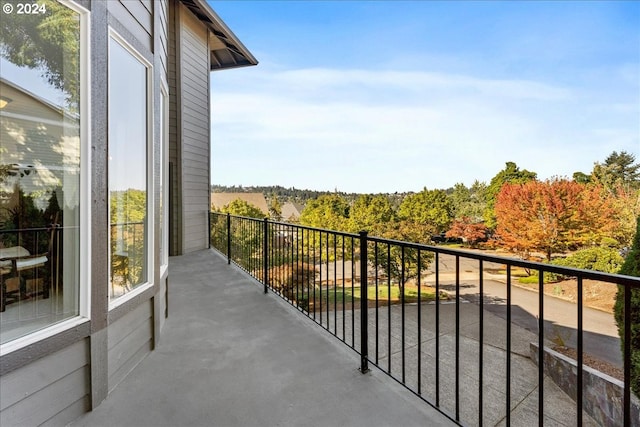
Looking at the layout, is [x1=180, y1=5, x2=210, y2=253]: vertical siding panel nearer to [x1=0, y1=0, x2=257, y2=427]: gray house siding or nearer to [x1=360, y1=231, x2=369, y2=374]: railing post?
[x1=0, y1=0, x2=257, y2=427]: gray house siding

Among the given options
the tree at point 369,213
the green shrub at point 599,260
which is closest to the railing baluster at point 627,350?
the green shrub at point 599,260

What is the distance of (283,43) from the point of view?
11180 mm

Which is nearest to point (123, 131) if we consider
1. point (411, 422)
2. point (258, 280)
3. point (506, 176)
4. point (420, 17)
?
point (411, 422)

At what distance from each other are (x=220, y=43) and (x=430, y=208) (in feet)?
68.3

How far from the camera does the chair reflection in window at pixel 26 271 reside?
1473 millimetres

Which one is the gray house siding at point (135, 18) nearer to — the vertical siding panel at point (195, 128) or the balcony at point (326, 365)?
the balcony at point (326, 365)

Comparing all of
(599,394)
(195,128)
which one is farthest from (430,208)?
(599,394)

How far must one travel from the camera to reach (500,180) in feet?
83.5

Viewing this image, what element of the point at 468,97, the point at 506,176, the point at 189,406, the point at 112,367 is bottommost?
the point at 189,406

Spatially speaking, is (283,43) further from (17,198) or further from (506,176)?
(506,176)

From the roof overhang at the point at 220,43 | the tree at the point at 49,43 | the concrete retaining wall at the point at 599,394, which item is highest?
the roof overhang at the point at 220,43

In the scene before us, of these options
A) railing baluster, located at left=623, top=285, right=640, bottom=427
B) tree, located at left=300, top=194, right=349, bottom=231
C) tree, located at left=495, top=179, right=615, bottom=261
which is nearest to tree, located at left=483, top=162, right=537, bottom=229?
tree, located at left=495, top=179, right=615, bottom=261

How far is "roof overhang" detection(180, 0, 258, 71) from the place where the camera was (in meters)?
6.75

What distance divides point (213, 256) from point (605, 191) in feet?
63.1
